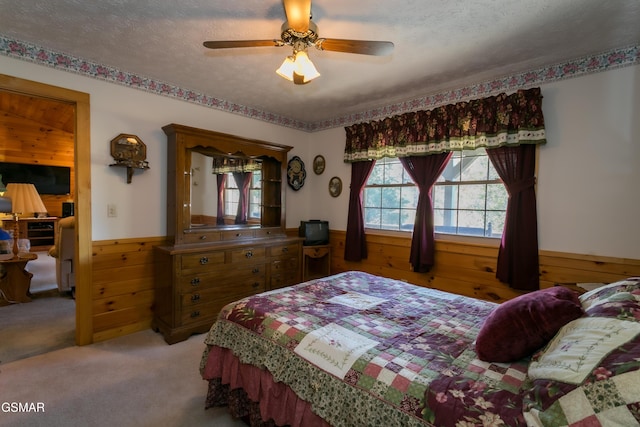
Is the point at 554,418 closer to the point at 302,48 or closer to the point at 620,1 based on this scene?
the point at 302,48

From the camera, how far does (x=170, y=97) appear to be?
3.03 m

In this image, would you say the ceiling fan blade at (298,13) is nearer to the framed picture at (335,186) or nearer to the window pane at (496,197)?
the window pane at (496,197)

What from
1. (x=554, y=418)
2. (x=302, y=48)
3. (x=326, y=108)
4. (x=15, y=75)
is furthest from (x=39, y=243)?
(x=554, y=418)

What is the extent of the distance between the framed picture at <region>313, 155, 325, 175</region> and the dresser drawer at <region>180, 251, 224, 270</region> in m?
1.88

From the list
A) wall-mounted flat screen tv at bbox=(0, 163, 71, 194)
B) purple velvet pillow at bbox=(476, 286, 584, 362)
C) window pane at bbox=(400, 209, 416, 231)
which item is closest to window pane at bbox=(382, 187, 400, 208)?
window pane at bbox=(400, 209, 416, 231)

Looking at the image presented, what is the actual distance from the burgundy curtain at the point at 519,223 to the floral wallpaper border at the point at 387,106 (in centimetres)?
60

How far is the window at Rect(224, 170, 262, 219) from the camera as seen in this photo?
340 centimetres

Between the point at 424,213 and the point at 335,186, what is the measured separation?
1.32m

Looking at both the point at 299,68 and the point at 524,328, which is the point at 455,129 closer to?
the point at 299,68

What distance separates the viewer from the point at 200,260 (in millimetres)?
2826

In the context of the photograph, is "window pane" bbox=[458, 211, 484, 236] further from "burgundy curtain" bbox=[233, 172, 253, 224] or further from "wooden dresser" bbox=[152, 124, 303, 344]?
"burgundy curtain" bbox=[233, 172, 253, 224]

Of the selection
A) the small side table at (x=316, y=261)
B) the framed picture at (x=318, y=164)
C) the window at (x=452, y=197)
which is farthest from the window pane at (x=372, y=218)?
the framed picture at (x=318, y=164)

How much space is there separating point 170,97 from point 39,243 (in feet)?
20.0

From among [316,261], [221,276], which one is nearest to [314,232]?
[316,261]
